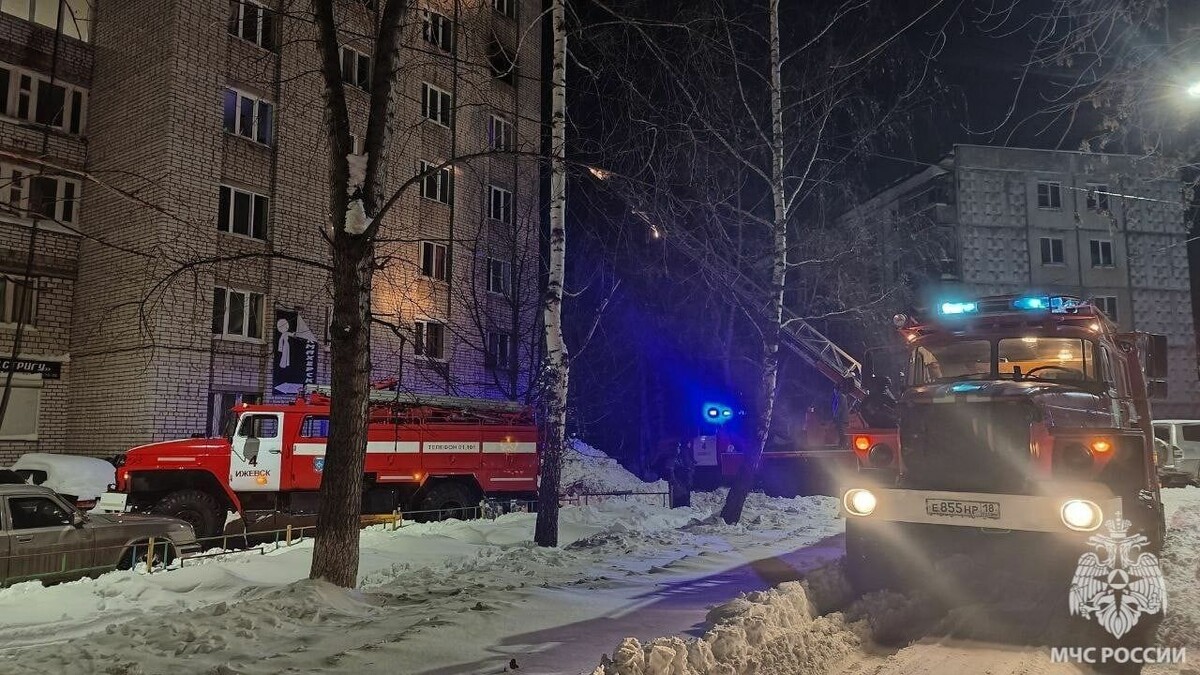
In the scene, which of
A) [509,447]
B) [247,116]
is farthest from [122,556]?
[247,116]

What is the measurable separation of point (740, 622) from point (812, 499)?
14.1 m

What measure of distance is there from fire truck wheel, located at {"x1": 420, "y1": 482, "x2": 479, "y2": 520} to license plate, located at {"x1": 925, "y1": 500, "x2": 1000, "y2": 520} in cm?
1053

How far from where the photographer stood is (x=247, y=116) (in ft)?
68.4

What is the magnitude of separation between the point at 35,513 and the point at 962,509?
35.2ft

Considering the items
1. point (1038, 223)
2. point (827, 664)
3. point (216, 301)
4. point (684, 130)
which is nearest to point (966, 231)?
point (1038, 223)

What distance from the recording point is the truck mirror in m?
9.58

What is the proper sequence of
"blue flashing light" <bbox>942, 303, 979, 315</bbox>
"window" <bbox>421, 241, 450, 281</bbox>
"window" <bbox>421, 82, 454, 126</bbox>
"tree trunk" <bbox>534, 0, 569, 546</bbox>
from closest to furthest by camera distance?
"blue flashing light" <bbox>942, 303, 979, 315</bbox>
"tree trunk" <bbox>534, 0, 569, 546</bbox>
"window" <bbox>421, 241, 450, 281</bbox>
"window" <bbox>421, 82, 454, 126</bbox>

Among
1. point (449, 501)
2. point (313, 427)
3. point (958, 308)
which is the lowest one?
point (449, 501)

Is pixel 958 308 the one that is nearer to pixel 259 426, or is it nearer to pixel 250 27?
pixel 259 426

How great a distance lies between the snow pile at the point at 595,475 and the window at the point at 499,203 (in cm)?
855

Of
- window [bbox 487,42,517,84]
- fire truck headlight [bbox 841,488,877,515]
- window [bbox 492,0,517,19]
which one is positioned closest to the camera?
fire truck headlight [bbox 841,488,877,515]

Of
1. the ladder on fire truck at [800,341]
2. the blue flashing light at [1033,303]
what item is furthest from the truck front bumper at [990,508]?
the ladder on fire truck at [800,341]

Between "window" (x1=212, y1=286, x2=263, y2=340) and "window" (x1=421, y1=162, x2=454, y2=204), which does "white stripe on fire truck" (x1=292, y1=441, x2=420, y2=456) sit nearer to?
"window" (x1=212, y1=286, x2=263, y2=340)

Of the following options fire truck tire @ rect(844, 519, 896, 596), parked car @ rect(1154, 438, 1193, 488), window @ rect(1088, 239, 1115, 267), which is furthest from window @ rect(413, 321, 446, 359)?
window @ rect(1088, 239, 1115, 267)
